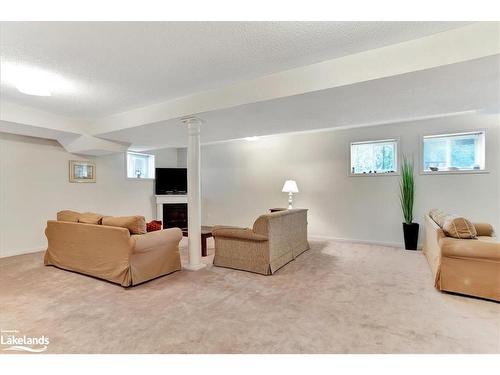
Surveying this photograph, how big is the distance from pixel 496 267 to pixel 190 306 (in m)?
3.07

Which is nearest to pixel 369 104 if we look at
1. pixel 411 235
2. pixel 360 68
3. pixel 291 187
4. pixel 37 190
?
pixel 360 68

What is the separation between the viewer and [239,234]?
366cm

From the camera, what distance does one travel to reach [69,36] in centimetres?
213

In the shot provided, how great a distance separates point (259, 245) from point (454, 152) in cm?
404

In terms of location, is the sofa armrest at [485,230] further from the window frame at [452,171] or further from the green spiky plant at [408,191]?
the window frame at [452,171]

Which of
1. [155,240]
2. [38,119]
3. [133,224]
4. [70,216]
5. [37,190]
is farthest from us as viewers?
[37,190]

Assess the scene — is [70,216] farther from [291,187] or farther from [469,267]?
[469,267]

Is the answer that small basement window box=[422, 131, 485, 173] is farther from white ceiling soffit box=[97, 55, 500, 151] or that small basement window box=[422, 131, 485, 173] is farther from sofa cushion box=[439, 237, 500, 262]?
sofa cushion box=[439, 237, 500, 262]

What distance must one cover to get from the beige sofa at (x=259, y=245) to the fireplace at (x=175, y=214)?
3536 mm

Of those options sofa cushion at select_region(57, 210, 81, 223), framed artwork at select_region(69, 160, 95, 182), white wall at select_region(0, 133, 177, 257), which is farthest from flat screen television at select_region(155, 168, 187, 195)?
sofa cushion at select_region(57, 210, 81, 223)

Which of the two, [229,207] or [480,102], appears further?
[229,207]
